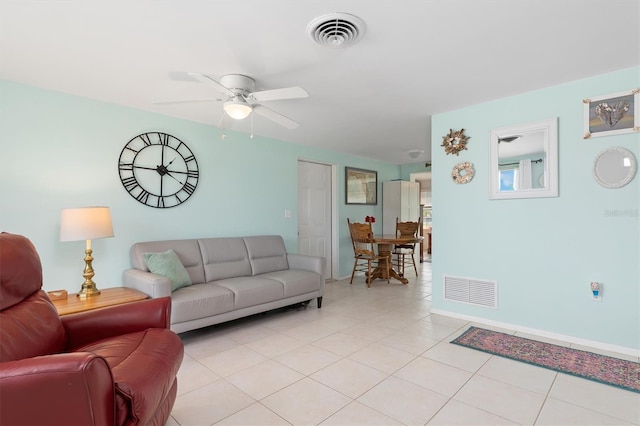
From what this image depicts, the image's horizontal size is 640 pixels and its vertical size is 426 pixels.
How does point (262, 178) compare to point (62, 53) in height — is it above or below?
below

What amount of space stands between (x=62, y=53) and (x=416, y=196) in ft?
20.0

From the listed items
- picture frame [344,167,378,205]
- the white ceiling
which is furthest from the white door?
the white ceiling

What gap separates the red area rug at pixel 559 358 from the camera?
214cm

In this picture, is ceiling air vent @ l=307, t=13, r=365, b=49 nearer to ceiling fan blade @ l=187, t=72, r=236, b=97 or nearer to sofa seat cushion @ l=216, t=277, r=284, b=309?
ceiling fan blade @ l=187, t=72, r=236, b=97

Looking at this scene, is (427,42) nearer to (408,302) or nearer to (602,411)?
(602,411)

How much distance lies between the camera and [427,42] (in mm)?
2035

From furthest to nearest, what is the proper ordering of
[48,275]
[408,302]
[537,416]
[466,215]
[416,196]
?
[416,196] → [408,302] → [466,215] → [48,275] → [537,416]

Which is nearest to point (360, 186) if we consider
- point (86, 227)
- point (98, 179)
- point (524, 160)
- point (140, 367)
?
point (524, 160)

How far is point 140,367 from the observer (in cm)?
130

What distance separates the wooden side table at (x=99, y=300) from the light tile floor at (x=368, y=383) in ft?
2.12

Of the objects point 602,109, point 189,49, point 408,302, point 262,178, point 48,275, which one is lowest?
point 408,302

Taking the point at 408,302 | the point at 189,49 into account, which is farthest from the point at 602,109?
the point at 189,49

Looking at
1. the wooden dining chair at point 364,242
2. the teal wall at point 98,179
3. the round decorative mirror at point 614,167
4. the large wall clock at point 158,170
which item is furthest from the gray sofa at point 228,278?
the round decorative mirror at point 614,167

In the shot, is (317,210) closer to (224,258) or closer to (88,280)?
(224,258)
